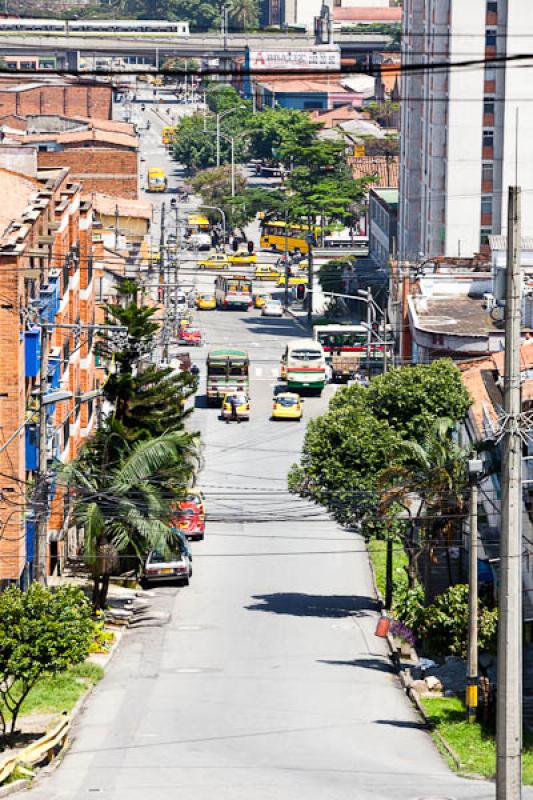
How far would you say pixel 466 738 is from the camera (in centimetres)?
4378

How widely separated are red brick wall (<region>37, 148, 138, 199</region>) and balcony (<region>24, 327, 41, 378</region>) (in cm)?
8663

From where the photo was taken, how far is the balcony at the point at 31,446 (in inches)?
2351

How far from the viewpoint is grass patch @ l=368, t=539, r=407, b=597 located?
209ft

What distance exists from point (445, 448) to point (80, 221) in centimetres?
3179

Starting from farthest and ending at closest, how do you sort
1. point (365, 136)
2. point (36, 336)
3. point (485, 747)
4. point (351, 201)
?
point (365, 136) → point (351, 201) → point (36, 336) → point (485, 747)

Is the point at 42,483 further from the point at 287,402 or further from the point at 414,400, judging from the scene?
the point at 287,402

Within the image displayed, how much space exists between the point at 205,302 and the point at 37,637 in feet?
297

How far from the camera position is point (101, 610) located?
58.5 m

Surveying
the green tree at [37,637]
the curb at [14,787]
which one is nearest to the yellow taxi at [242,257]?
the green tree at [37,637]

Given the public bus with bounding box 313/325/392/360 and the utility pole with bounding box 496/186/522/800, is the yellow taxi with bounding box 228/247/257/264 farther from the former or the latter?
the utility pole with bounding box 496/186/522/800

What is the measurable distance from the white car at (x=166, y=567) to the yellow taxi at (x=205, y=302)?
68.5 metres

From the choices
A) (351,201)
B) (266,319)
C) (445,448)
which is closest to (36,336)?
(445,448)

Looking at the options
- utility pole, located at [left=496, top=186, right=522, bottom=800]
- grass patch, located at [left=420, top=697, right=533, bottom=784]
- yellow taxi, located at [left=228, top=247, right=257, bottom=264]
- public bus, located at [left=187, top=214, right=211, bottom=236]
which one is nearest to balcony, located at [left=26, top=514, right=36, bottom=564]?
grass patch, located at [left=420, top=697, right=533, bottom=784]

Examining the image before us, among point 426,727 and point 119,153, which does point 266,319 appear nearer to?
point 119,153
